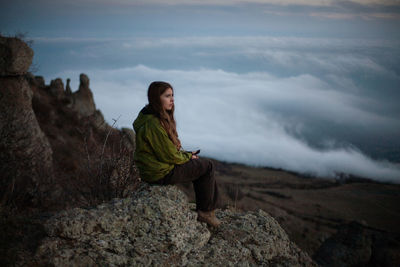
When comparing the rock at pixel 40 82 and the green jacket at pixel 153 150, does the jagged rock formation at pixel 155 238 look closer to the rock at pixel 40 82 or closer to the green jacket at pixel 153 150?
the green jacket at pixel 153 150

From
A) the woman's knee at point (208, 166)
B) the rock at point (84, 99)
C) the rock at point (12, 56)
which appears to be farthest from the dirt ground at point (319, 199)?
the woman's knee at point (208, 166)

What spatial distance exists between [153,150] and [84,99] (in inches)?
1380

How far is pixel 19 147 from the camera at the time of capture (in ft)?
43.2

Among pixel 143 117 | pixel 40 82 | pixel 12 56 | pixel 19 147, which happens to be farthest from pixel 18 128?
pixel 40 82

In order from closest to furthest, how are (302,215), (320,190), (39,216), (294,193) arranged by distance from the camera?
(39,216), (302,215), (294,193), (320,190)

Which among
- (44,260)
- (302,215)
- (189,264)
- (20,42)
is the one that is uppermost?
(20,42)

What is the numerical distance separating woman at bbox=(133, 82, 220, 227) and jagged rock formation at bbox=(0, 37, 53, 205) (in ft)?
30.5

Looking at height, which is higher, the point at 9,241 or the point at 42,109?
the point at 42,109

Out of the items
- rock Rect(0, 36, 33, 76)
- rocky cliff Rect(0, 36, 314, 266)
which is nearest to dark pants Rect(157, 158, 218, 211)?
rocky cliff Rect(0, 36, 314, 266)

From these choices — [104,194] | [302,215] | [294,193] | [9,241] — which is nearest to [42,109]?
[104,194]

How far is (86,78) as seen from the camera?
3722 cm

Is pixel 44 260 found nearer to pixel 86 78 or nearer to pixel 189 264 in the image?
pixel 189 264

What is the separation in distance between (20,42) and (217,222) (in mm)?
14566

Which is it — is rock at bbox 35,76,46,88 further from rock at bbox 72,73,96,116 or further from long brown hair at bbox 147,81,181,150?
long brown hair at bbox 147,81,181,150
